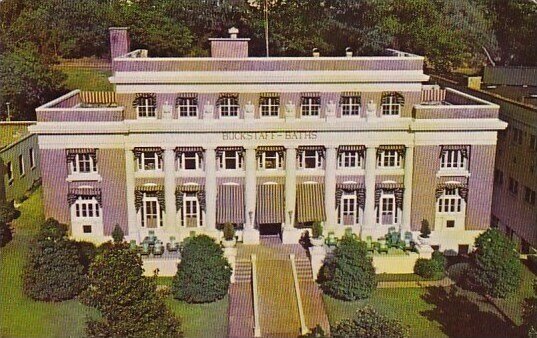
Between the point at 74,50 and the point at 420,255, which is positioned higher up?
the point at 74,50

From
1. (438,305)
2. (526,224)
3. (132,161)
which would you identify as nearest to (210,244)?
(132,161)

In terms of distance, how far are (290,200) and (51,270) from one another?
12338 millimetres

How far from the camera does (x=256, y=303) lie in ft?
95.5

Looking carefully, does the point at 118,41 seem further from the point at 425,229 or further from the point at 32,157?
the point at 425,229

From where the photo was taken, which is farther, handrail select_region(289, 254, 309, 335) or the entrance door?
the entrance door

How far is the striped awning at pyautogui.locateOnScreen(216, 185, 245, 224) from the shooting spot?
1400 inches

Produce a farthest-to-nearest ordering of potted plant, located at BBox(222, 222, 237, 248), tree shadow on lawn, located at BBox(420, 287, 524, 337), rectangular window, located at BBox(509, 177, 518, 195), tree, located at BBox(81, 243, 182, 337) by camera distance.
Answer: rectangular window, located at BBox(509, 177, 518, 195) → potted plant, located at BBox(222, 222, 237, 248) → tree shadow on lawn, located at BBox(420, 287, 524, 337) → tree, located at BBox(81, 243, 182, 337)

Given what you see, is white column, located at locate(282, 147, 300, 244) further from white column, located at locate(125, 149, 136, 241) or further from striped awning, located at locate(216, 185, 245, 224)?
white column, located at locate(125, 149, 136, 241)

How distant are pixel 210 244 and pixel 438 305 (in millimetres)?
10343

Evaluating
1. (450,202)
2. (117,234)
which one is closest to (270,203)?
(117,234)

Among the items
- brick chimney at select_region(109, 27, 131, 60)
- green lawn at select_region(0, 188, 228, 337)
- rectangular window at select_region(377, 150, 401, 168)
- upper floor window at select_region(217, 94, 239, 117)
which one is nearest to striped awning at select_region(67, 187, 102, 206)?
green lawn at select_region(0, 188, 228, 337)

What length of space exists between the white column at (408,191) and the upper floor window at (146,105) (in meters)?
13.0

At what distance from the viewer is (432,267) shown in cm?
3306

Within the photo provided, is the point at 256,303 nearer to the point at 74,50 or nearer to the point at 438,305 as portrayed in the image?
the point at 438,305
